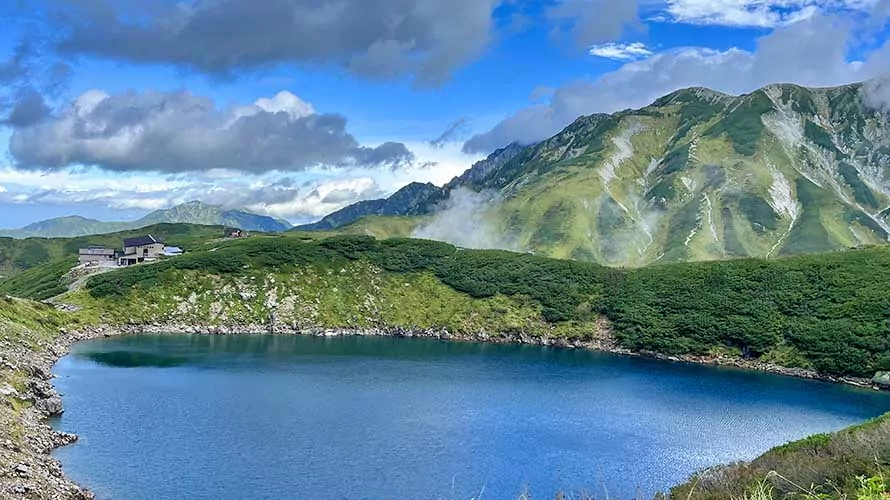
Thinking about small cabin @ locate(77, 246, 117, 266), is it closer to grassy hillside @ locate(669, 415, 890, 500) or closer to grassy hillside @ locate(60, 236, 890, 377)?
grassy hillside @ locate(60, 236, 890, 377)

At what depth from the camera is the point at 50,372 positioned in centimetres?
7906

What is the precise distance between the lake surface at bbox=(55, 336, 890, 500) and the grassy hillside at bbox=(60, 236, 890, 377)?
37.4 feet

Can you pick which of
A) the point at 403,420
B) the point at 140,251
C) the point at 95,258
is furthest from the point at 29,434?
the point at 95,258

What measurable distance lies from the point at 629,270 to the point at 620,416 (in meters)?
75.6

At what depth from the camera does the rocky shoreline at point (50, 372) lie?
133 feet

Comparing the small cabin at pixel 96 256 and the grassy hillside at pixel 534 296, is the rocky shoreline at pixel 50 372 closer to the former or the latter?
the grassy hillside at pixel 534 296

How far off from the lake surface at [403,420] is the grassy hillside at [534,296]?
1141cm

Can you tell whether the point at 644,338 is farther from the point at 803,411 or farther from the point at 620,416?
the point at 620,416

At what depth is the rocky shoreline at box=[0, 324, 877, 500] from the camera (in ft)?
133

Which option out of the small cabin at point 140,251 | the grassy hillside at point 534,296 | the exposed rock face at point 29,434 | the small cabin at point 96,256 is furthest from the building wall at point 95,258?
the exposed rock face at point 29,434

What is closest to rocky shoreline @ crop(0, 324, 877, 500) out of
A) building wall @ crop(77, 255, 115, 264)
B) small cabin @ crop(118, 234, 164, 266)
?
small cabin @ crop(118, 234, 164, 266)

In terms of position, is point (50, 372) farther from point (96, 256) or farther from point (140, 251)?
point (96, 256)

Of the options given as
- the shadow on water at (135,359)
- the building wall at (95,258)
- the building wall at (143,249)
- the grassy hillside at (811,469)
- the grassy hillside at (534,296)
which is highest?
the building wall at (143,249)

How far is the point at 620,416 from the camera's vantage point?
243 ft
